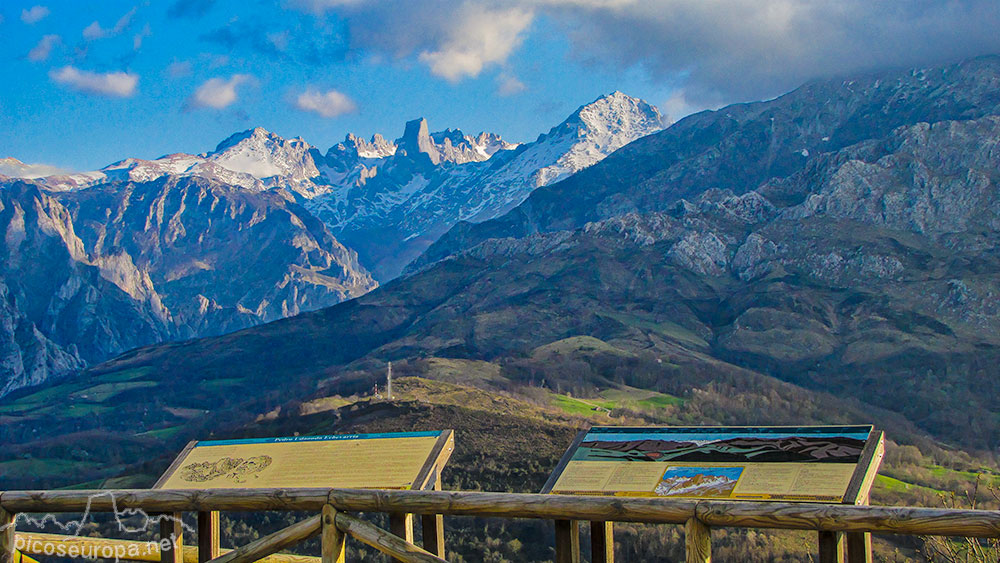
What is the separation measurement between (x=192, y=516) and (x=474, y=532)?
18937mm

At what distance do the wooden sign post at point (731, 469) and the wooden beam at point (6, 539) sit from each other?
23.8 feet

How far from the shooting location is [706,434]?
14266mm

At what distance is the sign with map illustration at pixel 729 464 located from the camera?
12188 mm

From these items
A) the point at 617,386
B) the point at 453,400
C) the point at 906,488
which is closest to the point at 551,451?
the point at 453,400

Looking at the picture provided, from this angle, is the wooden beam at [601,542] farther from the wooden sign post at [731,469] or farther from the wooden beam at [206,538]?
the wooden beam at [206,538]

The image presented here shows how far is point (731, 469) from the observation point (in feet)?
42.3

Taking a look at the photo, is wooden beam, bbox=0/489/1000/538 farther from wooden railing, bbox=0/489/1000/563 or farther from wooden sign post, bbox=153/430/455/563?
wooden sign post, bbox=153/430/455/563

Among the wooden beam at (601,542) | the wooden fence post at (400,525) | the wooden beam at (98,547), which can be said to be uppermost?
the wooden fence post at (400,525)

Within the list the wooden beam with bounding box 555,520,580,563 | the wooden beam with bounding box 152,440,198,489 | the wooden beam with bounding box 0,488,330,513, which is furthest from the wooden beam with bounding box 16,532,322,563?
the wooden beam with bounding box 555,520,580,563

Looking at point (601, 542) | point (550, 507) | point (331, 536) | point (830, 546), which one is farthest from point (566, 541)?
point (830, 546)

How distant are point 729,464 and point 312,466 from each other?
6.34 m

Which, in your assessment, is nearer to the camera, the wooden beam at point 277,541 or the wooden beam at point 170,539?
the wooden beam at point 277,541

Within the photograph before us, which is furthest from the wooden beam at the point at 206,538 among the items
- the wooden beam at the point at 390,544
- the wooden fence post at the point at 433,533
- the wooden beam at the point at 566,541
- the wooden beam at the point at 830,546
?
the wooden beam at the point at 830,546

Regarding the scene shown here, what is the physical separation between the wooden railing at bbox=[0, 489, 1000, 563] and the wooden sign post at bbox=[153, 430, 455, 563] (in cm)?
34
